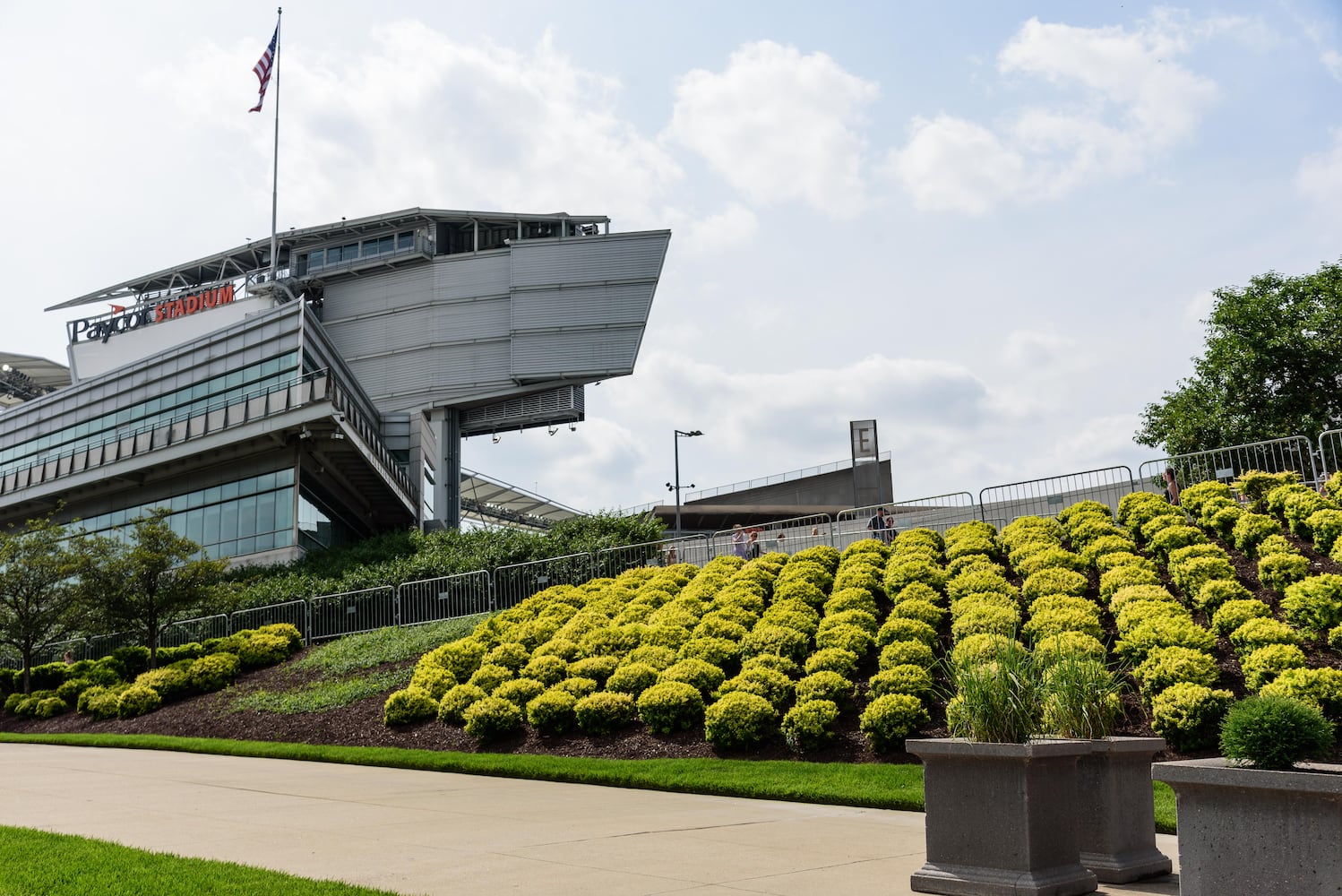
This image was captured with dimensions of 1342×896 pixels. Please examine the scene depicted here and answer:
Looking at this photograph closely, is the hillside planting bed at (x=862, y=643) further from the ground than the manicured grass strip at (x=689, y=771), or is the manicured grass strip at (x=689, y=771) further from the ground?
the hillside planting bed at (x=862, y=643)

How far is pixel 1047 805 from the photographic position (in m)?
6.28

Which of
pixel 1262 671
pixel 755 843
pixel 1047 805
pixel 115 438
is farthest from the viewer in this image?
pixel 115 438

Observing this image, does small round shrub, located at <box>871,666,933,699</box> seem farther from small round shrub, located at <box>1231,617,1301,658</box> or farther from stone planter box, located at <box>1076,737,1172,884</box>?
stone planter box, located at <box>1076,737,1172,884</box>

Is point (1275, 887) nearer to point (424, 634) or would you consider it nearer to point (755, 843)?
point (755, 843)

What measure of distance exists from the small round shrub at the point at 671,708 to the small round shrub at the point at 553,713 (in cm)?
124

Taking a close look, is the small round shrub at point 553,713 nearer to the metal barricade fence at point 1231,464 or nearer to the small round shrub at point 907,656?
the small round shrub at point 907,656

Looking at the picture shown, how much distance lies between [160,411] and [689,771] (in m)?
37.2

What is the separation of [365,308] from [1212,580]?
4909cm

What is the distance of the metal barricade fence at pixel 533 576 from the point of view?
26328 mm


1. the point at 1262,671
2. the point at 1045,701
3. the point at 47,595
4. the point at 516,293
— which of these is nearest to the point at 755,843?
the point at 1045,701

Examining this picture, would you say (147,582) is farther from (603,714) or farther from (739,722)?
(739,722)

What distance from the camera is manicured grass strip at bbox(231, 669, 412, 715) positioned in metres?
19.3

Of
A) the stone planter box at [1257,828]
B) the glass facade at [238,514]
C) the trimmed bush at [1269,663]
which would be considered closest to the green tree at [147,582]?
the glass facade at [238,514]

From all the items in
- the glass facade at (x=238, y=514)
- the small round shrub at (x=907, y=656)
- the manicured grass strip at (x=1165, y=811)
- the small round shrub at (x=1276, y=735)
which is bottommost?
the manicured grass strip at (x=1165, y=811)
